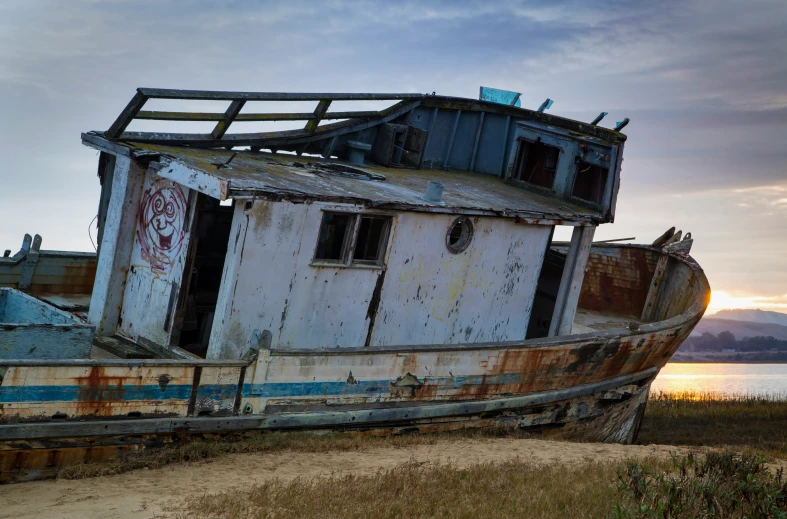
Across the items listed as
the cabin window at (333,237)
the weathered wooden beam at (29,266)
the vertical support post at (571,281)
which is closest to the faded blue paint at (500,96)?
the vertical support post at (571,281)

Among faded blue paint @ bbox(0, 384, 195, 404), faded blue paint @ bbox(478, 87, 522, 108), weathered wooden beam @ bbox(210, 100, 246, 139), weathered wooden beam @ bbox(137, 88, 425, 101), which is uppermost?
faded blue paint @ bbox(478, 87, 522, 108)

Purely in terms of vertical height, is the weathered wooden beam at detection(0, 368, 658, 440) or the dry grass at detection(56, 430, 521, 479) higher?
the weathered wooden beam at detection(0, 368, 658, 440)

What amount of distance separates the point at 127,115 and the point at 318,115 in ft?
9.18

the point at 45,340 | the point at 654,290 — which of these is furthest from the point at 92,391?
the point at 654,290

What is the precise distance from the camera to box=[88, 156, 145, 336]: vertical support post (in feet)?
32.1

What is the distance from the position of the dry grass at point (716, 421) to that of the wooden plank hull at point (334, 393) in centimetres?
167

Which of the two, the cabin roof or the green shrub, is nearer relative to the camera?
the green shrub

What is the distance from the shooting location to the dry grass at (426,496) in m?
7.23

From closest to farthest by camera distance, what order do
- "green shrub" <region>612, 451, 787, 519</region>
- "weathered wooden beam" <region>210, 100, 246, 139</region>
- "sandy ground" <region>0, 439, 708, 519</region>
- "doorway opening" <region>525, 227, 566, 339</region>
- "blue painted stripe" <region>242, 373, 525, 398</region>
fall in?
"sandy ground" <region>0, 439, 708, 519</region>, "green shrub" <region>612, 451, 787, 519</region>, "blue painted stripe" <region>242, 373, 525, 398</region>, "weathered wooden beam" <region>210, 100, 246, 139</region>, "doorway opening" <region>525, 227, 566, 339</region>

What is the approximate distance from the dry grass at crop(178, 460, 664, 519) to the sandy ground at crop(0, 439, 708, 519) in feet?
0.95

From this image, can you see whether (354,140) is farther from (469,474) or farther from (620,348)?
(469,474)

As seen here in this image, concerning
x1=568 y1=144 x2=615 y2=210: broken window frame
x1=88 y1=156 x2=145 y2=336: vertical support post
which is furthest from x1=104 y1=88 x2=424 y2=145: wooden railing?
x1=568 y1=144 x2=615 y2=210: broken window frame

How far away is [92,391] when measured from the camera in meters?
7.77

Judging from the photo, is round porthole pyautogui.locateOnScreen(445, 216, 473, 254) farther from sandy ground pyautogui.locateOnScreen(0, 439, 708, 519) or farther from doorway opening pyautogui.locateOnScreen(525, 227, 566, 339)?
doorway opening pyautogui.locateOnScreen(525, 227, 566, 339)
